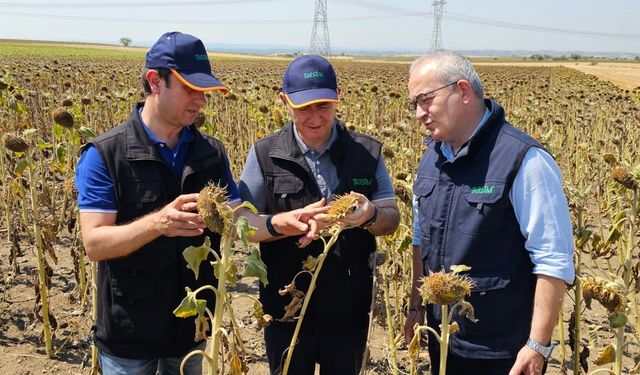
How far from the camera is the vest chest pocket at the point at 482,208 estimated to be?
7.50 feet

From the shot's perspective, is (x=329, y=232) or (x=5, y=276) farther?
(x=5, y=276)

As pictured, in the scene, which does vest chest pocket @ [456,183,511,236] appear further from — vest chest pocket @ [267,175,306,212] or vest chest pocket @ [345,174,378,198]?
vest chest pocket @ [267,175,306,212]

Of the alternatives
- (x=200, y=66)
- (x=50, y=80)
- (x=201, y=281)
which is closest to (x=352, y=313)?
(x=201, y=281)

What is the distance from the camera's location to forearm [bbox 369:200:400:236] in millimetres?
2615

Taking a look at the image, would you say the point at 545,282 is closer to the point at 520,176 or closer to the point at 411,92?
the point at 520,176

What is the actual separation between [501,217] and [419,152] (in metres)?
5.86

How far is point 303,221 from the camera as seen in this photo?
2.38m

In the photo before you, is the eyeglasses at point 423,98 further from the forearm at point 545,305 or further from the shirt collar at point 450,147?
the forearm at point 545,305

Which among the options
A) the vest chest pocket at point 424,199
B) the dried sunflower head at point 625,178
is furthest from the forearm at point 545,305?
the dried sunflower head at point 625,178

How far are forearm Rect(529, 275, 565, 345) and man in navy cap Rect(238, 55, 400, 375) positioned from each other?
2.32 ft

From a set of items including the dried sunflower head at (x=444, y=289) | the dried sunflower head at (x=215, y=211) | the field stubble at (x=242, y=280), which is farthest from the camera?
the field stubble at (x=242, y=280)

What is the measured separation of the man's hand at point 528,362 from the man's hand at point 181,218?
129 cm

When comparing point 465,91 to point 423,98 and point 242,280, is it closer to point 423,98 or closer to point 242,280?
point 423,98

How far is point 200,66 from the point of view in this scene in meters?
2.40
